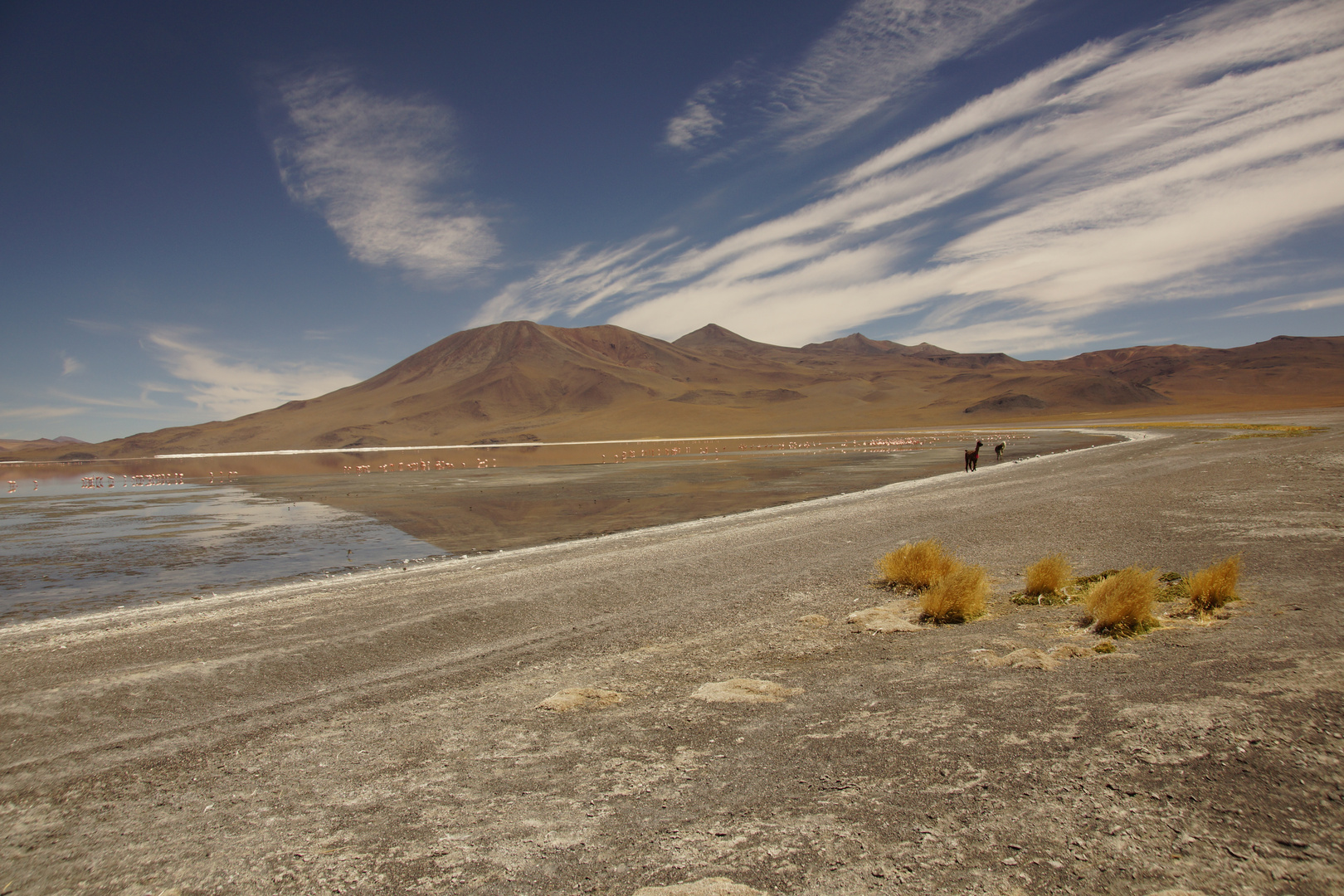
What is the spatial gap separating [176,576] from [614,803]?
38.6ft

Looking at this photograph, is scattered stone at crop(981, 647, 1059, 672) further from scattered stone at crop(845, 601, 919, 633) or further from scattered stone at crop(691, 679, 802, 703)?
scattered stone at crop(691, 679, 802, 703)

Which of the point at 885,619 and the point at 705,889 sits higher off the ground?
the point at 705,889

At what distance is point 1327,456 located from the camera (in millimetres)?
17094

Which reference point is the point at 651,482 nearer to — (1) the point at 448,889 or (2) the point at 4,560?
(2) the point at 4,560

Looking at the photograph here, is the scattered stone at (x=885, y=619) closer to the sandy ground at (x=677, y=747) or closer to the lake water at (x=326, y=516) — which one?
the sandy ground at (x=677, y=747)

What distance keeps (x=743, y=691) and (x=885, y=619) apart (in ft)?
8.02

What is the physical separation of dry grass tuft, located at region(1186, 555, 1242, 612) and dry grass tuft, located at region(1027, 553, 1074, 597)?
1181 millimetres

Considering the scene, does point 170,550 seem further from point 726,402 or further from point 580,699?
point 726,402

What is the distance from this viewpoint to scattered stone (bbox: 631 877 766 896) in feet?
9.22

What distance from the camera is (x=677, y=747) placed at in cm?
436

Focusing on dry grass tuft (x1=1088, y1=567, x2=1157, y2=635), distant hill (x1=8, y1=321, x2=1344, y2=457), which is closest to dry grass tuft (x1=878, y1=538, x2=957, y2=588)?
dry grass tuft (x1=1088, y1=567, x2=1157, y2=635)

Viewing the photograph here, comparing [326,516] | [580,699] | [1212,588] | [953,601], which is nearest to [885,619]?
[953,601]

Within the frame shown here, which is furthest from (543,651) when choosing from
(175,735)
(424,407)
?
(424,407)

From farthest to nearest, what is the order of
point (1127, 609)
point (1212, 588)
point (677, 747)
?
point (1212, 588) → point (1127, 609) → point (677, 747)
